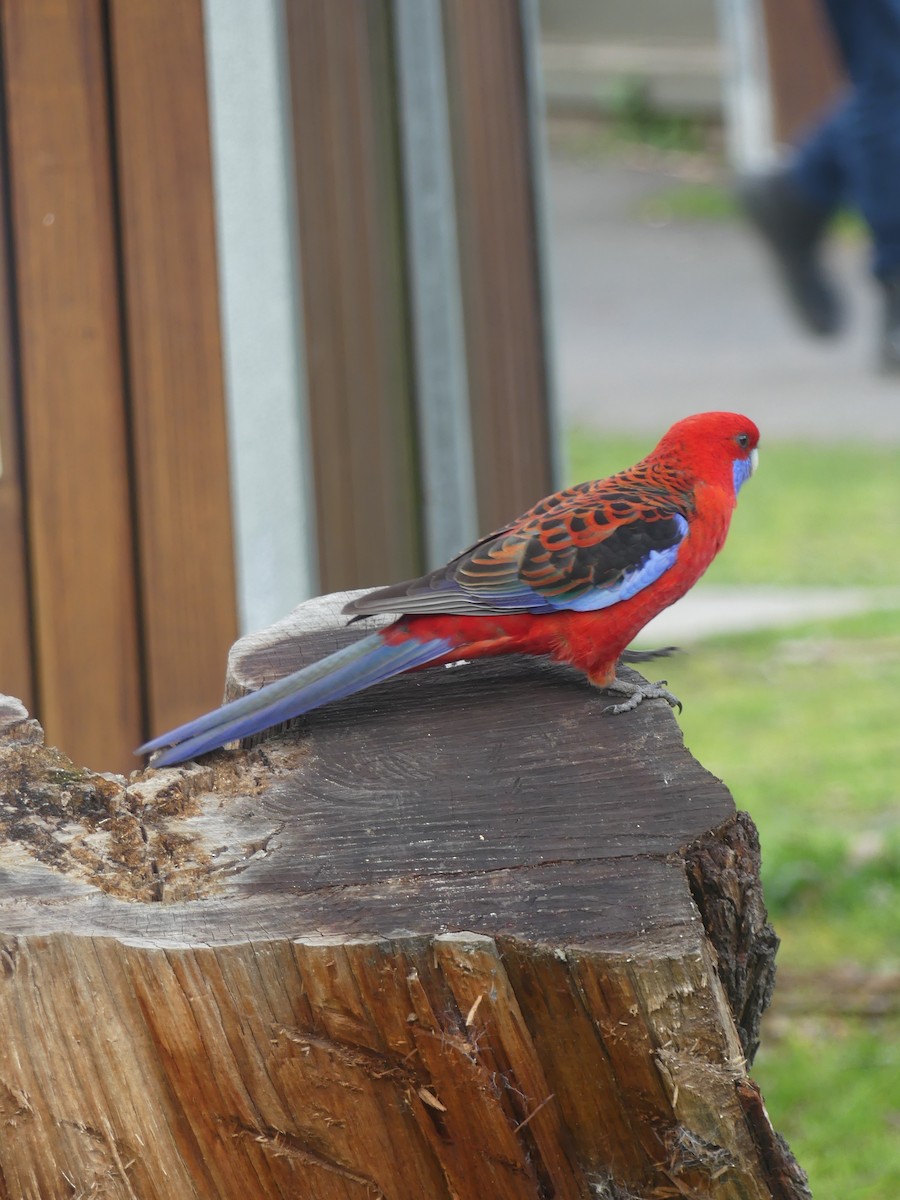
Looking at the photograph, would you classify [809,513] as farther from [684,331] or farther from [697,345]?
[684,331]

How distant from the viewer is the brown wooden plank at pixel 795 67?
1270 cm

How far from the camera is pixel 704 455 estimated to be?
2508 millimetres

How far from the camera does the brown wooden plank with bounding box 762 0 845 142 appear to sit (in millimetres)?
12695

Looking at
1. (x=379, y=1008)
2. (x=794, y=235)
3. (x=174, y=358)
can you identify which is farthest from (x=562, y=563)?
(x=794, y=235)

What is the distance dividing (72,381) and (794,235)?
4.63 m

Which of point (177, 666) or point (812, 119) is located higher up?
point (812, 119)

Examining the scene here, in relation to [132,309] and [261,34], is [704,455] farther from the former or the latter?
[261,34]

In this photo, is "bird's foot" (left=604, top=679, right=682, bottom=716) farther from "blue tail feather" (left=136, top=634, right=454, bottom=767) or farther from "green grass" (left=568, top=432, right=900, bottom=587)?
"green grass" (left=568, top=432, right=900, bottom=587)

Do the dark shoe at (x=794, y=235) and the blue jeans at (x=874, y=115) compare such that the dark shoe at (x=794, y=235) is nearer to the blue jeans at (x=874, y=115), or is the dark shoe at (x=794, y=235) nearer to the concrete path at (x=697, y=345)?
the blue jeans at (x=874, y=115)

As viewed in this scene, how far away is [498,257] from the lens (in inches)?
204

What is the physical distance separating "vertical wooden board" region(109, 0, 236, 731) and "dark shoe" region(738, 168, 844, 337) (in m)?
4.00

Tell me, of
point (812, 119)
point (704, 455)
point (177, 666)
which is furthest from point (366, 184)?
point (812, 119)

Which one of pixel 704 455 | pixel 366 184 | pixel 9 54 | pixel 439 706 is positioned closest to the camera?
pixel 439 706

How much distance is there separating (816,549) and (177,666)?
6.87 meters
